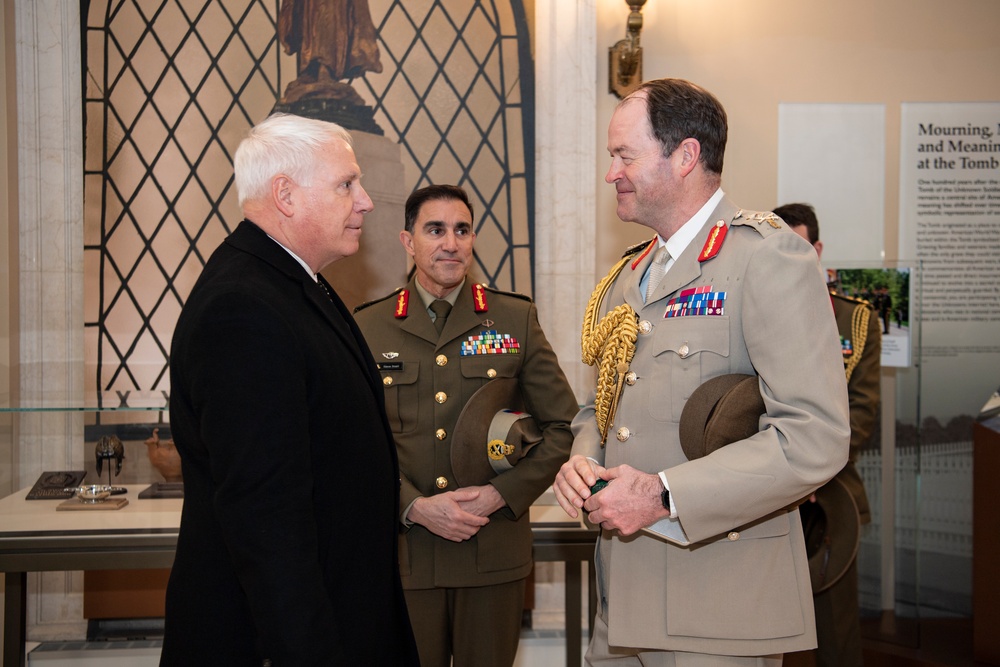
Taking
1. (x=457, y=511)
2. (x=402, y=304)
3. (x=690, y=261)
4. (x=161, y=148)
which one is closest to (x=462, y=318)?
(x=402, y=304)

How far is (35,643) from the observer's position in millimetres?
3797

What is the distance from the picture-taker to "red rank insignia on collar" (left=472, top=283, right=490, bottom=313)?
2811mm

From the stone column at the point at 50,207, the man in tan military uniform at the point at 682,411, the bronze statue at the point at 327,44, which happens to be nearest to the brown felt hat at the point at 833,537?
the man in tan military uniform at the point at 682,411

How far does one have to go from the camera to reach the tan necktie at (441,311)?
282 centimetres

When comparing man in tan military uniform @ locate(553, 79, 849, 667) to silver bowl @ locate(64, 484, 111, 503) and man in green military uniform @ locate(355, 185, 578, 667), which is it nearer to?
man in green military uniform @ locate(355, 185, 578, 667)

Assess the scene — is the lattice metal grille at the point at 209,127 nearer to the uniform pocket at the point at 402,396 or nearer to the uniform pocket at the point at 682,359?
the uniform pocket at the point at 402,396

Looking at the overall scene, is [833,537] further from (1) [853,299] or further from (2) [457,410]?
(2) [457,410]

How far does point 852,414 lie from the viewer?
3514 mm

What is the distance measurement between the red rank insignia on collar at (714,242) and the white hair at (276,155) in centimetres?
85

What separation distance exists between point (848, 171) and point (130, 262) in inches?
140

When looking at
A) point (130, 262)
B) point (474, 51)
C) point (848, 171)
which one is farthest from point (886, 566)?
point (130, 262)

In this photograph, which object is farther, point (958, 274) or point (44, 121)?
point (958, 274)

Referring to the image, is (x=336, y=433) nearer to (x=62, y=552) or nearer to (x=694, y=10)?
(x=62, y=552)

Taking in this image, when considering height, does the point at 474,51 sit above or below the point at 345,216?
above
